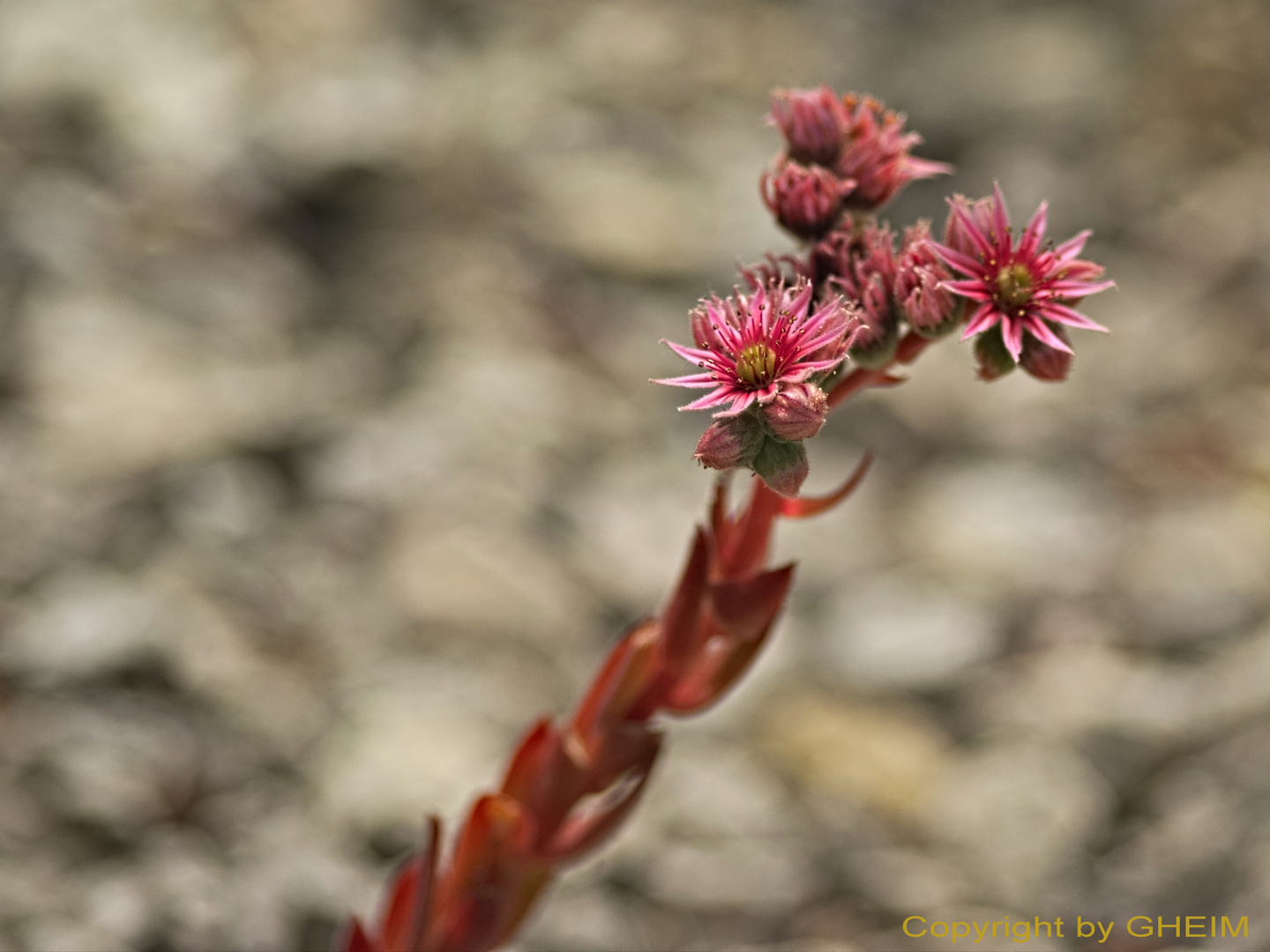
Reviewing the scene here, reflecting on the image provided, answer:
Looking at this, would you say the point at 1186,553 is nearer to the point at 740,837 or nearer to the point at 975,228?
the point at 740,837

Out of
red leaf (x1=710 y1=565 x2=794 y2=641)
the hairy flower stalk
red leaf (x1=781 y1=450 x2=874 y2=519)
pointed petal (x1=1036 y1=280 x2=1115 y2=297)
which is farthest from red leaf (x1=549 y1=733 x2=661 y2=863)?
pointed petal (x1=1036 y1=280 x2=1115 y2=297)

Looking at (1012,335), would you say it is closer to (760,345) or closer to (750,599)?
(760,345)

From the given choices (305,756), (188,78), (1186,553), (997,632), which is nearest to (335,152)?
(188,78)

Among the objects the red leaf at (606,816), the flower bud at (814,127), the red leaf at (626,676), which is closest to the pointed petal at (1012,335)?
the flower bud at (814,127)

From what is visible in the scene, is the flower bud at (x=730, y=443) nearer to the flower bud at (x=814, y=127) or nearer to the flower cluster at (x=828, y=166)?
the flower cluster at (x=828, y=166)

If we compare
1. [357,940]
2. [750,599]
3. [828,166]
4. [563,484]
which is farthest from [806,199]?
[563,484]

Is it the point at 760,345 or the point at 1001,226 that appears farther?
the point at 1001,226
